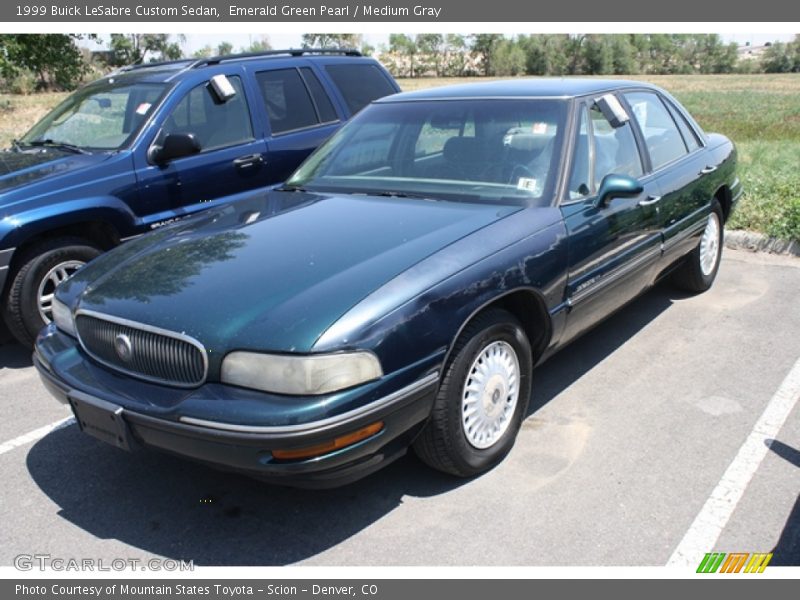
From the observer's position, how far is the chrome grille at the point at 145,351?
276 cm

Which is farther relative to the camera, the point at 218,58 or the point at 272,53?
the point at 272,53

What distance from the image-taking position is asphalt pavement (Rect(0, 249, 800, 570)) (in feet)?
9.59

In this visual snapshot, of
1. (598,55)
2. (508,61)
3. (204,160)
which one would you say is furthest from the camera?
(508,61)

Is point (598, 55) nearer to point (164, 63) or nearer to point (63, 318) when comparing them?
point (164, 63)

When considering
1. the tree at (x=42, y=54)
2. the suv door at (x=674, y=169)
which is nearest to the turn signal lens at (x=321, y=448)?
the suv door at (x=674, y=169)

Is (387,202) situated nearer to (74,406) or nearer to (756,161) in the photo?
(74,406)

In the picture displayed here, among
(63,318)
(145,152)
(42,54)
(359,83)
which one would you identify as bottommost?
(63,318)

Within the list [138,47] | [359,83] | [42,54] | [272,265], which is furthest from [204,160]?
[138,47]

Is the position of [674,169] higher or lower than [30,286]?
higher

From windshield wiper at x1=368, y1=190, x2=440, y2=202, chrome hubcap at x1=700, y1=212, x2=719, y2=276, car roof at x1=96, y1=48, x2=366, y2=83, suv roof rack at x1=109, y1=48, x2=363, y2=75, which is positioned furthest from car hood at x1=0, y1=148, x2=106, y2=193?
chrome hubcap at x1=700, y1=212, x2=719, y2=276

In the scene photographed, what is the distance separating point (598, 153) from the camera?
408 cm

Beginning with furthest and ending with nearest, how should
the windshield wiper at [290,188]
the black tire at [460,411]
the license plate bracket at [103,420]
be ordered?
the windshield wiper at [290,188], the black tire at [460,411], the license plate bracket at [103,420]

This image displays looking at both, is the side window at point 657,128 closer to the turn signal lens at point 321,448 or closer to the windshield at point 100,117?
the turn signal lens at point 321,448

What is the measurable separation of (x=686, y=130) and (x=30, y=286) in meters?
4.73
